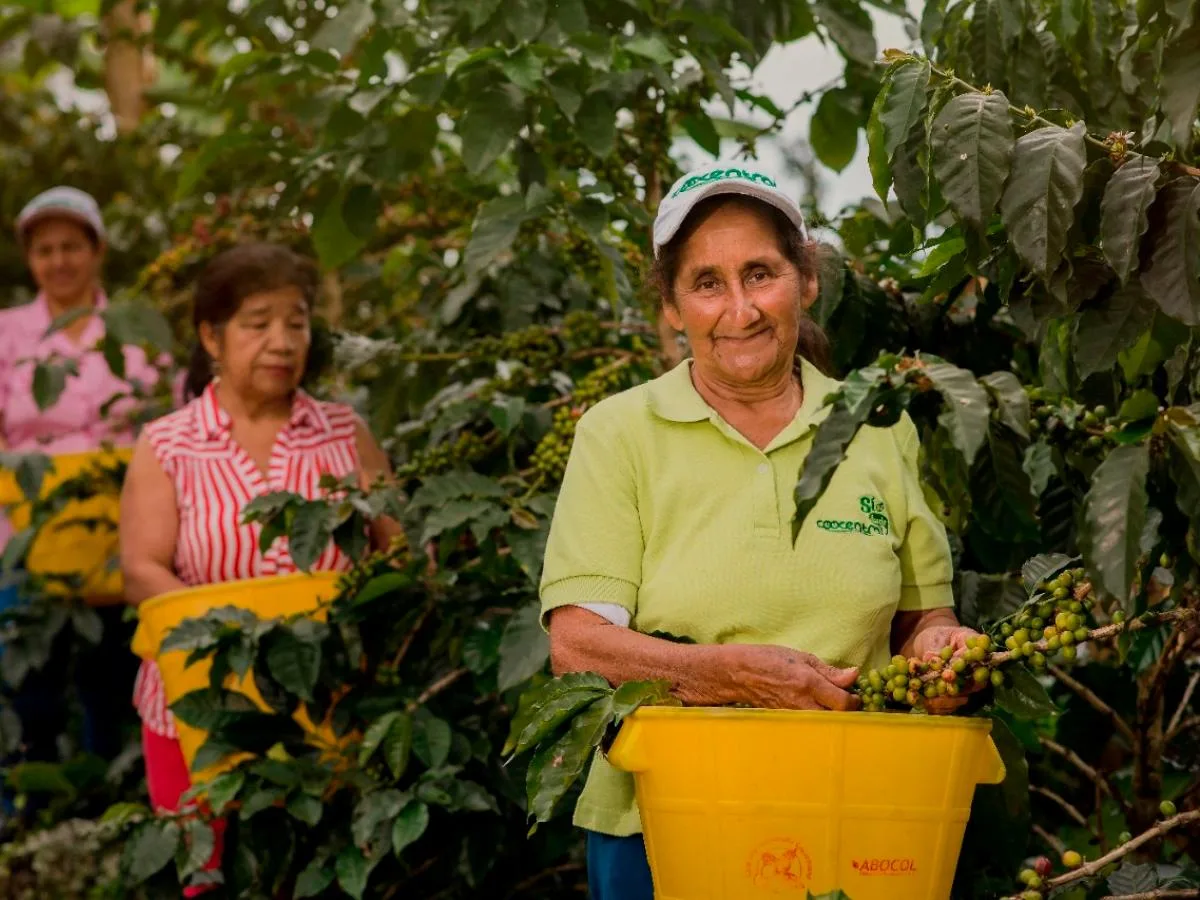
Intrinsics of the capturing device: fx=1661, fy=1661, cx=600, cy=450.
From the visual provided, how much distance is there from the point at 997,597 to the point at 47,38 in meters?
3.94

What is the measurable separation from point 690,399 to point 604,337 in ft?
3.90

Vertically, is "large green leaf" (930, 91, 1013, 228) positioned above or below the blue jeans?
above

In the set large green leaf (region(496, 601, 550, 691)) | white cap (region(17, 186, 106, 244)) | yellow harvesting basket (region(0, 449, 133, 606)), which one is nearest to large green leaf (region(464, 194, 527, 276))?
large green leaf (region(496, 601, 550, 691))

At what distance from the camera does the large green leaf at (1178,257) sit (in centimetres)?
163

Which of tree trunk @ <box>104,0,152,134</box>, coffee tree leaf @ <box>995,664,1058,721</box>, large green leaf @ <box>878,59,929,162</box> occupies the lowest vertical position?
coffee tree leaf @ <box>995,664,1058,721</box>

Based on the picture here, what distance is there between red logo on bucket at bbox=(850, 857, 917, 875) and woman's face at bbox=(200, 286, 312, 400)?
2.02 metres

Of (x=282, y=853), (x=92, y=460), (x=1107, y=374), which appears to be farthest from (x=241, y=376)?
(x=1107, y=374)

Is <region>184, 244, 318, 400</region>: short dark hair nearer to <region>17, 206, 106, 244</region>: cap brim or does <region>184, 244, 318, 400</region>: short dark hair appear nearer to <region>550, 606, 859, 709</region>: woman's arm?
<region>17, 206, 106, 244</region>: cap brim

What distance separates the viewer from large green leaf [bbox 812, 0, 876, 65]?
2.89 metres

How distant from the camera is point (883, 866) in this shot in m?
1.73

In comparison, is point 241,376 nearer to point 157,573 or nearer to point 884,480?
point 157,573

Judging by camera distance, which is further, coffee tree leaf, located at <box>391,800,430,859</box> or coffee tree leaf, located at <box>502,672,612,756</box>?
coffee tree leaf, located at <box>391,800,430,859</box>

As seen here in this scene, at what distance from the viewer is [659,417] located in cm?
201

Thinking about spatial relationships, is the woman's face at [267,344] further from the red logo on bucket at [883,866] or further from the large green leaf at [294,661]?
the red logo on bucket at [883,866]
